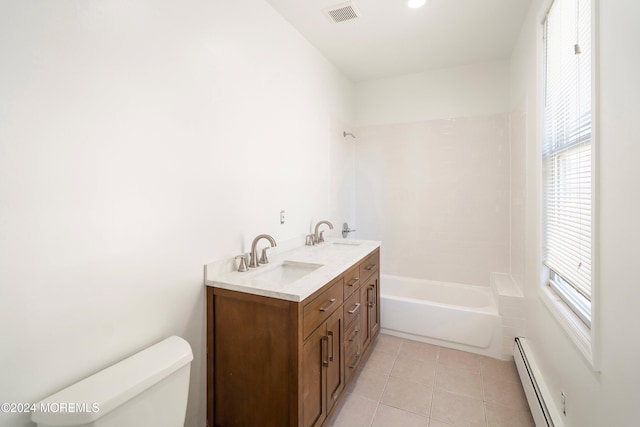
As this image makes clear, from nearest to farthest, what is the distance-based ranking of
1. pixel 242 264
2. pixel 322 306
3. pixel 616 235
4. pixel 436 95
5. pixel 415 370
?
pixel 616 235
pixel 322 306
pixel 242 264
pixel 415 370
pixel 436 95

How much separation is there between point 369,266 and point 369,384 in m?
0.84

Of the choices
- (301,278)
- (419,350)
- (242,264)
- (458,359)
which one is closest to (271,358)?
(301,278)

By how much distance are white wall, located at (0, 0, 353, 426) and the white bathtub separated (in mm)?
1613

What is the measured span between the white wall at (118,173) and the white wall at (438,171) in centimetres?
181

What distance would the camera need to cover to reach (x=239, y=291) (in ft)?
4.66

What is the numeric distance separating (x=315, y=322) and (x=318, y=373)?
28 centimetres

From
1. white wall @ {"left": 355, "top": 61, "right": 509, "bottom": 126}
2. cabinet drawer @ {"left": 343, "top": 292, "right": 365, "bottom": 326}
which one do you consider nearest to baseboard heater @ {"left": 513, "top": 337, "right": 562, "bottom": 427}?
cabinet drawer @ {"left": 343, "top": 292, "right": 365, "bottom": 326}

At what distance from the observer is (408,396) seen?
1909 mm

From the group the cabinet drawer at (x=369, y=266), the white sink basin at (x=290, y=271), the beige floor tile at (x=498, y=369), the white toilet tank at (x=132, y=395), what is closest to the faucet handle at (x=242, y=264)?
the white sink basin at (x=290, y=271)

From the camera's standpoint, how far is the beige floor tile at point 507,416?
1670 millimetres

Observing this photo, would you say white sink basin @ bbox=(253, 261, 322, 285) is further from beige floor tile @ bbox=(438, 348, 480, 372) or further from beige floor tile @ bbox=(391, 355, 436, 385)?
beige floor tile @ bbox=(438, 348, 480, 372)

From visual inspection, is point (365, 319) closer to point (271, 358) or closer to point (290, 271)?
point (290, 271)

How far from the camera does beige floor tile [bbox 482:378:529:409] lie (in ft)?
6.08

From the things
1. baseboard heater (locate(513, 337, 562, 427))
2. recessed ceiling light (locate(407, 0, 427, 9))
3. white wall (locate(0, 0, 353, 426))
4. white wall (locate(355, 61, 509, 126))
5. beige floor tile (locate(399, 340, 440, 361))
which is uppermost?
recessed ceiling light (locate(407, 0, 427, 9))
